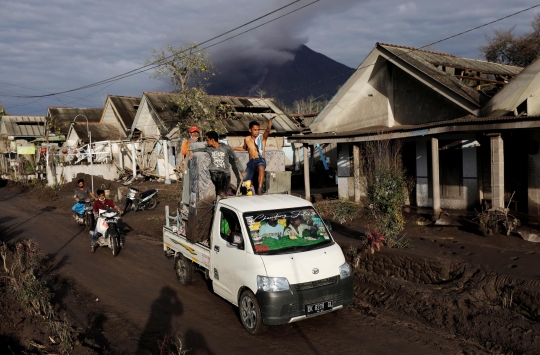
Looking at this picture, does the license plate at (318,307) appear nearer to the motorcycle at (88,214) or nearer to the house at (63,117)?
the motorcycle at (88,214)

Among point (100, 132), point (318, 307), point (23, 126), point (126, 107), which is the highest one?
point (23, 126)

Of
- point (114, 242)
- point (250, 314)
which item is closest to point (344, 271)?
point (250, 314)

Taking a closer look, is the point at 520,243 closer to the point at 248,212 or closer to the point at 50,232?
the point at 248,212

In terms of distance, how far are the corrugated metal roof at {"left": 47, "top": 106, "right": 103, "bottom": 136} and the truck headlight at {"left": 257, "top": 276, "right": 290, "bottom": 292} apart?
1654 inches

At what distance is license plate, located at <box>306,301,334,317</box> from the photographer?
6090 millimetres

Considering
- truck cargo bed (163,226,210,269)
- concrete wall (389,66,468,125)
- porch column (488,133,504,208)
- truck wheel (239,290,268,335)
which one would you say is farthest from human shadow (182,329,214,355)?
concrete wall (389,66,468,125)

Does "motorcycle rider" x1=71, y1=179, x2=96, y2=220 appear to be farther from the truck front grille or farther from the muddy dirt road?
the truck front grille

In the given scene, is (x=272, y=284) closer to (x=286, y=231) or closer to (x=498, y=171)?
(x=286, y=231)

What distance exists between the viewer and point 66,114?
4662 cm

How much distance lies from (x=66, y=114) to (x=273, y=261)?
46274mm

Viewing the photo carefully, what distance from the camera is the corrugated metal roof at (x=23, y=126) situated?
50875mm

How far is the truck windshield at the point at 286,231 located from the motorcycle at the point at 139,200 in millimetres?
12818

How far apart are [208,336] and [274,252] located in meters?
1.51

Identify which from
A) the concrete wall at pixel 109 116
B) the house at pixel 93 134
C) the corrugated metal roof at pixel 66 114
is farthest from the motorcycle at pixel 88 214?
the corrugated metal roof at pixel 66 114
